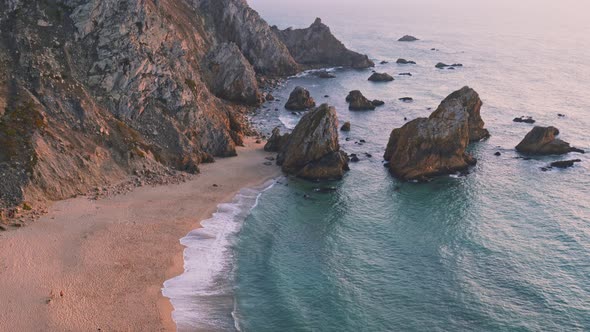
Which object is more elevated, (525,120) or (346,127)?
(525,120)

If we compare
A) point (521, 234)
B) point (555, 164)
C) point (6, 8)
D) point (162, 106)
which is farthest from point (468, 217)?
point (6, 8)

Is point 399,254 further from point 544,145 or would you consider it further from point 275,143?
point 544,145

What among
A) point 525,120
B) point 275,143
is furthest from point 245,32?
point 525,120

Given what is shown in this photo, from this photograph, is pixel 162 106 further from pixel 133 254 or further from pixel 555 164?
pixel 555 164

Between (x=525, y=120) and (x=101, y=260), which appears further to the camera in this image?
(x=525, y=120)

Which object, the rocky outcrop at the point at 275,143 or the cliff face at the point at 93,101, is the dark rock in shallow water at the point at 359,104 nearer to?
the rocky outcrop at the point at 275,143

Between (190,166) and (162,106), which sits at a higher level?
(162,106)
